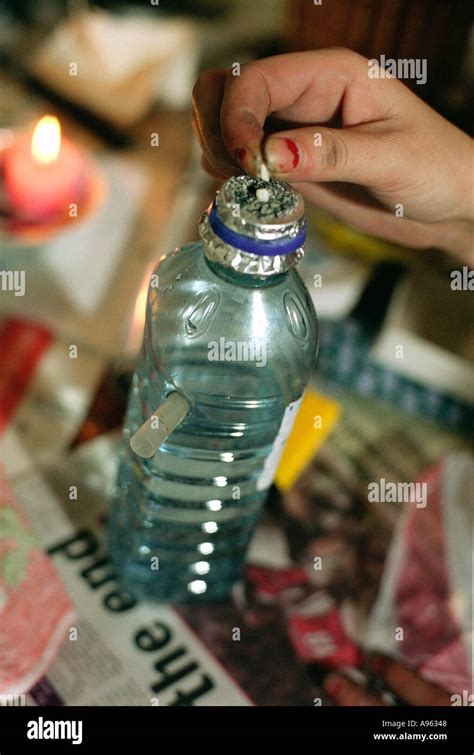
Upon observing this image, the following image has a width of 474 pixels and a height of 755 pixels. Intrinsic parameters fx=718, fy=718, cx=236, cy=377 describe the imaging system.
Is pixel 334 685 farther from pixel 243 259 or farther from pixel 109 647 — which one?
pixel 243 259

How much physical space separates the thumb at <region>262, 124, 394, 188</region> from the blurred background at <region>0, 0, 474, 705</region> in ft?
0.91

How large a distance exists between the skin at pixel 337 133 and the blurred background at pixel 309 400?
20cm

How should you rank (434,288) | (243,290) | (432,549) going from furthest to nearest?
(434,288) → (432,549) → (243,290)

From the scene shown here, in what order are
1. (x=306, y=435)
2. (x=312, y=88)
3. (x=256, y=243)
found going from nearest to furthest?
(x=256, y=243) < (x=312, y=88) < (x=306, y=435)

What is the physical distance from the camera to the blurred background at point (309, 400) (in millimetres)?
599

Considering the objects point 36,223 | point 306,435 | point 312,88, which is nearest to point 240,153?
point 312,88

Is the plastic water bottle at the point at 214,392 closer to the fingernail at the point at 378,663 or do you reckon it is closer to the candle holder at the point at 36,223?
the fingernail at the point at 378,663

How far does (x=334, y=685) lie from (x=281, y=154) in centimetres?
42

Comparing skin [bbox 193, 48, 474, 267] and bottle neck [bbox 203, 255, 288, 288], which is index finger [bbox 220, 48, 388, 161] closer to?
skin [bbox 193, 48, 474, 267]

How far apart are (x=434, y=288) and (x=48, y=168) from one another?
457 millimetres

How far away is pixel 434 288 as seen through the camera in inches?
31.3

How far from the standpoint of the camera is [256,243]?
15.5 inches
